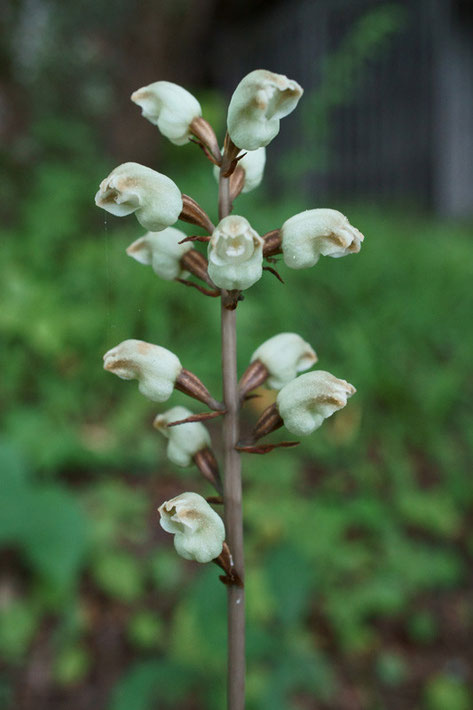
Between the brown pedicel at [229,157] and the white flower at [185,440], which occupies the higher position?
the brown pedicel at [229,157]

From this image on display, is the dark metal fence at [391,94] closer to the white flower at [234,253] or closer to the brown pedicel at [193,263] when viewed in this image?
the brown pedicel at [193,263]

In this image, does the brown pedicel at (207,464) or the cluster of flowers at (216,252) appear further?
the brown pedicel at (207,464)

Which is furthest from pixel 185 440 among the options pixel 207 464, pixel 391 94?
pixel 391 94

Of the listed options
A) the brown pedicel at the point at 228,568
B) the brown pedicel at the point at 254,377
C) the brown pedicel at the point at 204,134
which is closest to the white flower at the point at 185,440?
the brown pedicel at the point at 254,377

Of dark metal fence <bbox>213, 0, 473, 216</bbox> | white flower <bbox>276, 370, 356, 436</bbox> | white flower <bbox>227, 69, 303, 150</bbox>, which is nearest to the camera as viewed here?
white flower <bbox>227, 69, 303, 150</bbox>

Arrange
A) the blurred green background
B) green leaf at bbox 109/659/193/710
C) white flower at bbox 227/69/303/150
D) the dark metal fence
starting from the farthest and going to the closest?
the dark metal fence, the blurred green background, green leaf at bbox 109/659/193/710, white flower at bbox 227/69/303/150

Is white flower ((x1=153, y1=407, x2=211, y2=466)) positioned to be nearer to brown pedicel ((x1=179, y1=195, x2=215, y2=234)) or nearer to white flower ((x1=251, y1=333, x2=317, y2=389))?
white flower ((x1=251, y1=333, x2=317, y2=389))

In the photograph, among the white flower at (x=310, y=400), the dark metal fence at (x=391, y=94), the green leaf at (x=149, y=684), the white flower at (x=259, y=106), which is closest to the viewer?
the white flower at (x=259, y=106)

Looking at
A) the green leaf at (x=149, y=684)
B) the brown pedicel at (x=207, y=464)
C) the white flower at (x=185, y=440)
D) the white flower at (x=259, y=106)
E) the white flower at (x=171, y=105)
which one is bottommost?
the green leaf at (x=149, y=684)

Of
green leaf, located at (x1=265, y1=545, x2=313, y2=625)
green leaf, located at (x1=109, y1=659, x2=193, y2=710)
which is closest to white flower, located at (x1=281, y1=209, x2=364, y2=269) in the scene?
green leaf, located at (x1=265, y1=545, x2=313, y2=625)
